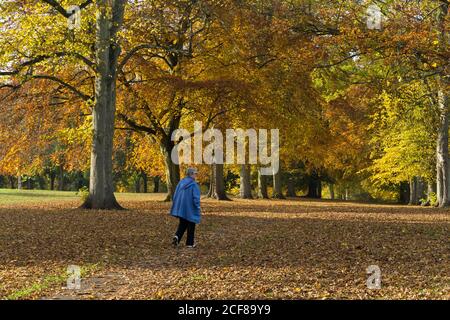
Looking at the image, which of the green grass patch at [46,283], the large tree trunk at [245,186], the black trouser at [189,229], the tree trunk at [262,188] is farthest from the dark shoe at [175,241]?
the tree trunk at [262,188]

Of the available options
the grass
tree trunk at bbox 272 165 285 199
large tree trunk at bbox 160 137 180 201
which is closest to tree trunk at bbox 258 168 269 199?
tree trunk at bbox 272 165 285 199

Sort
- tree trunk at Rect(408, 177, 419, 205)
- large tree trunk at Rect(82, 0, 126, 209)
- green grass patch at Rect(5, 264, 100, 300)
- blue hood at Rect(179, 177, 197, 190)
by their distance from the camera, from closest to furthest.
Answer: green grass patch at Rect(5, 264, 100, 300) < blue hood at Rect(179, 177, 197, 190) < large tree trunk at Rect(82, 0, 126, 209) < tree trunk at Rect(408, 177, 419, 205)

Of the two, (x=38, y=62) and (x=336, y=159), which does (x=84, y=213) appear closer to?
(x=38, y=62)

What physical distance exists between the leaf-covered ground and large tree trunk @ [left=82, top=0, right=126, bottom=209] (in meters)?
4.75

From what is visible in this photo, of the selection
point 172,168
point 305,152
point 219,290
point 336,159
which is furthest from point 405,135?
point 219,290

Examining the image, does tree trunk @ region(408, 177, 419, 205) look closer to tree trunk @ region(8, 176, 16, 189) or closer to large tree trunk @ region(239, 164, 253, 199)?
large tree trunk @ region(239, 164, 253, 199)

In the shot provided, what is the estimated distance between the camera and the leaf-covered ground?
812cm

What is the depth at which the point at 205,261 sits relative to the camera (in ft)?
35.9

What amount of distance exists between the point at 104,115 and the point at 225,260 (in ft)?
44.0

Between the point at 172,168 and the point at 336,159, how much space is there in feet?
59.4

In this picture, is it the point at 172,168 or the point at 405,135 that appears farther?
the point at 405,135

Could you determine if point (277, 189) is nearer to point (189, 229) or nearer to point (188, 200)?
point (189, 229)

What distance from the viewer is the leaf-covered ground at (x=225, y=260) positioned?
320 inches
